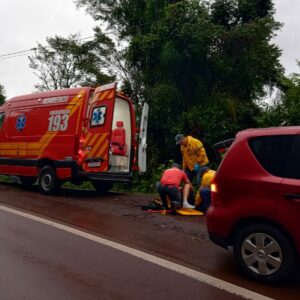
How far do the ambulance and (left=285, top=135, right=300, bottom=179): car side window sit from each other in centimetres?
572

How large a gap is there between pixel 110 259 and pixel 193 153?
4.93 m

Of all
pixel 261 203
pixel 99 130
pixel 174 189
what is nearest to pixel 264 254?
pixel 261 203

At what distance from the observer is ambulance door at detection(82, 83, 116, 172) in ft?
32.4

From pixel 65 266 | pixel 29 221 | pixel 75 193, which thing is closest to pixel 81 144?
pixel 75 193

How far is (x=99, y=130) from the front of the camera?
10.1 metres

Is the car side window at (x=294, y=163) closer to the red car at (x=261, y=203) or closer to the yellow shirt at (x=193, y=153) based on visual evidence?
the red car at (x=261, y=203)

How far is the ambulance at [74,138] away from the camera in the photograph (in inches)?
397

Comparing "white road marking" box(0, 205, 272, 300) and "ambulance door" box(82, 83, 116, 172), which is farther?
"ambulance door" box(82, 83, 116, 172)

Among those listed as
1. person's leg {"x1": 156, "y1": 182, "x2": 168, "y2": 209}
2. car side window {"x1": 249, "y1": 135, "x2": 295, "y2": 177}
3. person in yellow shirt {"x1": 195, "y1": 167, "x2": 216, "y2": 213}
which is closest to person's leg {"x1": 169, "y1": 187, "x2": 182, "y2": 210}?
person's leg {"x1": 156, "y1": 182, "x2": 168, "y2": 209}

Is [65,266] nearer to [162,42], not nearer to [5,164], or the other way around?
[5,164]

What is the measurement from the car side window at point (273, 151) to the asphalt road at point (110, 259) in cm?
118

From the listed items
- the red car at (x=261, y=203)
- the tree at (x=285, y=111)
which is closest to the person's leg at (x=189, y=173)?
the tree at (x=285, y=111)

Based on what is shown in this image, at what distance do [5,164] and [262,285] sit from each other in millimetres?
9035

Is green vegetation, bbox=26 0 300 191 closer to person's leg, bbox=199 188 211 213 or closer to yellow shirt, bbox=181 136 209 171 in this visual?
yellow shirt, bbox=181 136 209 171
